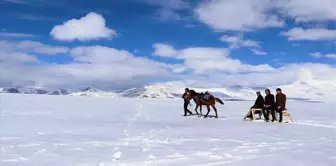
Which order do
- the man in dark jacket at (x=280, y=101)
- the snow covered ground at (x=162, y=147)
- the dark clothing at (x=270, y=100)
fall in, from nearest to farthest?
the snow covered ground at (x=162, y=147) → the man in dark jacket at (x=280, y=101) → the dark clothing at (x=270, y=100)

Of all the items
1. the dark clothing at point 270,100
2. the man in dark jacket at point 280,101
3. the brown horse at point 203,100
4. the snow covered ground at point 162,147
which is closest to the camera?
the snow covered ground at point 162,147

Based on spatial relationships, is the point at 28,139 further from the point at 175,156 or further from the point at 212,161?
the point at 212,161

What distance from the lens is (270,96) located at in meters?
22.0

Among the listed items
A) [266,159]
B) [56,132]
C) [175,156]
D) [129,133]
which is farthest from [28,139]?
[266,159]

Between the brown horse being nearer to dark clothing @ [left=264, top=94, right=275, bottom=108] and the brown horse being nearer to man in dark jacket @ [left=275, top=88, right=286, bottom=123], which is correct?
dark clothing @ [left=264, top=94, right=275, bottom=108]

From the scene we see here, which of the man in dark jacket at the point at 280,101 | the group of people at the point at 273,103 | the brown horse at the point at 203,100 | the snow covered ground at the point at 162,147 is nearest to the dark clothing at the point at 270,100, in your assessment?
the group of people at the point at 273,103

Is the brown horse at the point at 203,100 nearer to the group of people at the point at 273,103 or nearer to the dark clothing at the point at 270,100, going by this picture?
the group of people at the point at 273,103

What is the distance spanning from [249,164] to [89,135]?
23.2ft

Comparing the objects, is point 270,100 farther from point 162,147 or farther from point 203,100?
point 162,147

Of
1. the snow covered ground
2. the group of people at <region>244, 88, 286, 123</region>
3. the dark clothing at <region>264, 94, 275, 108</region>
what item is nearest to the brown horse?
the group of people at <region>244, 88, 286, 123</region>

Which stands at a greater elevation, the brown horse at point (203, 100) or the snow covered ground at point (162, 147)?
the brown horse at point (203, 100)

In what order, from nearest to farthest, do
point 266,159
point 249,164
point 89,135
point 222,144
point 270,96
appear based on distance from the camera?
point 249,164 < point 266,159 < point 222,144 < point 89,135 < point 270,96

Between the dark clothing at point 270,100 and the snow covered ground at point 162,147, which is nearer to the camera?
the snow covered ground at point 162,147

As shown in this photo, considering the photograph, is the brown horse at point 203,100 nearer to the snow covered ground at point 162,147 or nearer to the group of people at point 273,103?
the group of people at point 273,103
